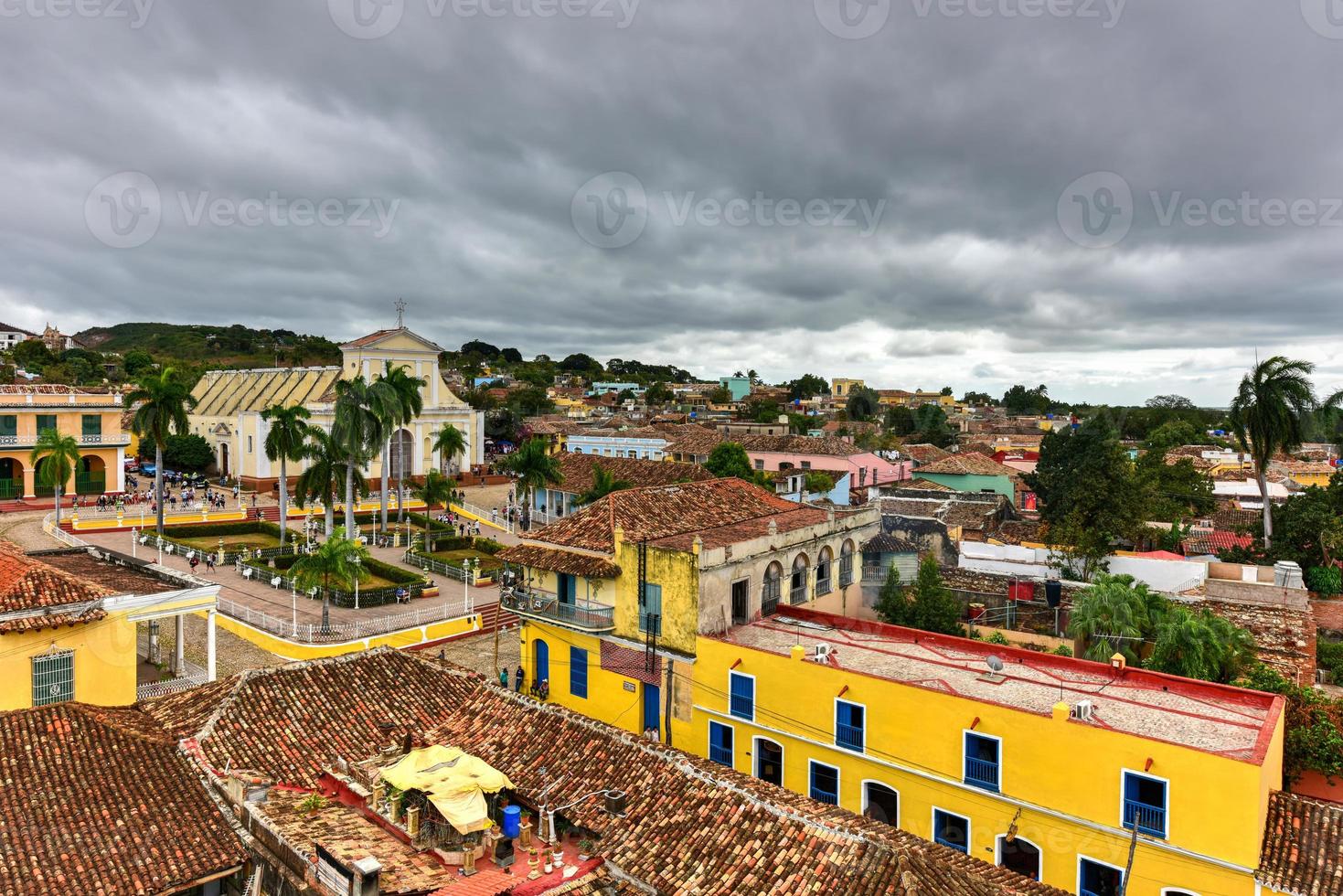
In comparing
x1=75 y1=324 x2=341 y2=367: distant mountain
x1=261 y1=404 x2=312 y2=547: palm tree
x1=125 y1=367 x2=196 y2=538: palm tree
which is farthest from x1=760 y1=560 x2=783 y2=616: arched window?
x1=75 y1=324 x2=341 y2=367: distant mountain

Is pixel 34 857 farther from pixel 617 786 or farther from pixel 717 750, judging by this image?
pixel 717 750

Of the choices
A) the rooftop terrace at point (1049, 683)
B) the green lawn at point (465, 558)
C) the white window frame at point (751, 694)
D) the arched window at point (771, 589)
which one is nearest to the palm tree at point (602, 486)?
the green lawn at point (465, 558)

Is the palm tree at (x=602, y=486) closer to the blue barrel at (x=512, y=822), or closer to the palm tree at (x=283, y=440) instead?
the palm tree at (x=283, y=440)

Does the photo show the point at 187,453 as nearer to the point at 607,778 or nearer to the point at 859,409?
the point at 607,778

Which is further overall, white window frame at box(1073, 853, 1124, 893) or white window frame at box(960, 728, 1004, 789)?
white window frame at box(960, 728, 1004, 789)

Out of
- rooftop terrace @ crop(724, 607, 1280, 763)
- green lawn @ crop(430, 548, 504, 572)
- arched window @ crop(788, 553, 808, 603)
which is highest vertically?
arched window @ crop(788, 553, 808, 603)

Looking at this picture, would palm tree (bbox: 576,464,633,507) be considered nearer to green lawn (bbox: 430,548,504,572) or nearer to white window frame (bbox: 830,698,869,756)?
green lawn (bbox: 430,548,504,572)
